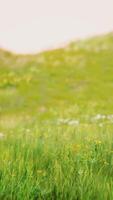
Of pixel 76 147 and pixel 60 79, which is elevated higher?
pixel 60 79

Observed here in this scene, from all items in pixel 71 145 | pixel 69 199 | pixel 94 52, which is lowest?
pixel 69 199

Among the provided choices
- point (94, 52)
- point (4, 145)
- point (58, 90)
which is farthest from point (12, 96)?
point (4, 145)

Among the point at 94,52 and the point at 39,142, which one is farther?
the point at 94,52

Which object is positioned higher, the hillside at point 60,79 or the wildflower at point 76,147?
the hillside at point 60,79

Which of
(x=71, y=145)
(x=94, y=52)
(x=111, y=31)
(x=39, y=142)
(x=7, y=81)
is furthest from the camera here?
(x=111, y=31)

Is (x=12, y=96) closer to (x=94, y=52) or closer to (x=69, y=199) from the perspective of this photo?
(x=94, y=52)

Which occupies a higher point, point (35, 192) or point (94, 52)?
point (94, 52)

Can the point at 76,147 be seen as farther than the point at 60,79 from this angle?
No

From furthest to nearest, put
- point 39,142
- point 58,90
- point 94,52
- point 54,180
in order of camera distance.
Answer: point 94,52
point 58,90
point 39,142
point 54,180

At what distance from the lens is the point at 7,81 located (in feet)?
202

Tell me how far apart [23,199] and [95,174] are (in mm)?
1200

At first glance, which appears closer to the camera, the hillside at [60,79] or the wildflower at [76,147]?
the wildflower at [76,147]

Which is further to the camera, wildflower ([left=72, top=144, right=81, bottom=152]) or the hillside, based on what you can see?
the hillside

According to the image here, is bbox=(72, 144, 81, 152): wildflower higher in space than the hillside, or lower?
lower
